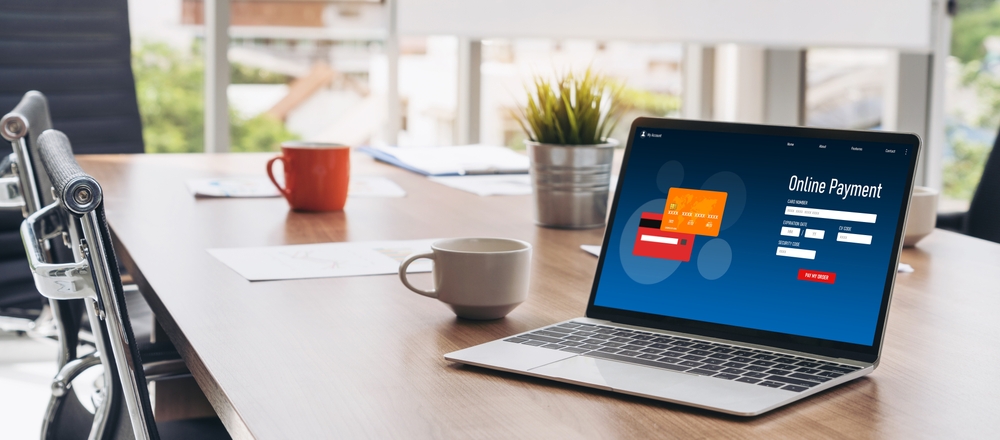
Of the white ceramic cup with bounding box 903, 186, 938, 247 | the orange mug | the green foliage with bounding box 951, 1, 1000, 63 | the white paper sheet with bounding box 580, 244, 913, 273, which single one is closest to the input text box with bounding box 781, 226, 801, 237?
the white paper sheet with bounding box 580, 244, 913, 273

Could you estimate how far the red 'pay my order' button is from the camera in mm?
717

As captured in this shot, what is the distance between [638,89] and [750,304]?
3182mm

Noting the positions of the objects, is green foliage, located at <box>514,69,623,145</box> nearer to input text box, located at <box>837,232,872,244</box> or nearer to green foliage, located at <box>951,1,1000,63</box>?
input text box, located at <box>837,232,872,244</box>

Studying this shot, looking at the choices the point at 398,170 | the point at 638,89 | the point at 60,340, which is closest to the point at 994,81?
the point at 638,89

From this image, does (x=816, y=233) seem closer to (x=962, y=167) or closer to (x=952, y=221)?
(x=952, y=221)

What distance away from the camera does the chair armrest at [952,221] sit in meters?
1.54

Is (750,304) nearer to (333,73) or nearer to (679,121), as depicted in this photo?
(679,121)

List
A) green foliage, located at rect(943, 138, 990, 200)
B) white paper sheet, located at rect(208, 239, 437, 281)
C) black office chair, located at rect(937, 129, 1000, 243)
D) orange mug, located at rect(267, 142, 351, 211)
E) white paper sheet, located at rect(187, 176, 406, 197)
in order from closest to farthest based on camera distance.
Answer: white paper sheet, located at rect(208, 239, 437, 281), orange mug, located at rect(267, 142, 351, 211), white paper sheet, located at rect(187, 176, 406, 197), black office chair, located at rect(937, 129, 1000, 243), green foliage, located at rect(943, 138, 990, 200)

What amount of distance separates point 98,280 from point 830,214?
55 centimetres

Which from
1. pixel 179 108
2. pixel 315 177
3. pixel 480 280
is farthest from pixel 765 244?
pixel 179 108

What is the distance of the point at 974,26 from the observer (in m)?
3.86

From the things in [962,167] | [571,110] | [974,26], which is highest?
[974,26]

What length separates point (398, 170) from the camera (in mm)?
1891

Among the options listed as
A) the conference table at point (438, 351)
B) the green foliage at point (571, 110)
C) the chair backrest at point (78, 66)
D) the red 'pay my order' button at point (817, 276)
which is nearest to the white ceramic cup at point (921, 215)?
the conference table at point (438, 351)
